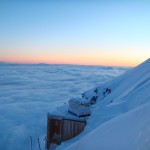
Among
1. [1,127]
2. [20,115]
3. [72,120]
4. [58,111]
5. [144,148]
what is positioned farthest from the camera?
[20,115]

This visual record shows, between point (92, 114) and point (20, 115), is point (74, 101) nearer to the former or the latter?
point (92, 114)

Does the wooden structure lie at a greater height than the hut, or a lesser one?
lesser

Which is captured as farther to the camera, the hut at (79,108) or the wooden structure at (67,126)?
the hut at (79,108)

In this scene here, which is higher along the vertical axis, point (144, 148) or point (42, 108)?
point (144, 148)

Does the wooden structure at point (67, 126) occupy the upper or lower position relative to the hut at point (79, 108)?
lower

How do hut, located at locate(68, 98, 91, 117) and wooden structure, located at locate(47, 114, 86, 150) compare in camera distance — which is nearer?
wooden structure, located at locate(47, 114, 86, 150)

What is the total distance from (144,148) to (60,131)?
8.88 metres

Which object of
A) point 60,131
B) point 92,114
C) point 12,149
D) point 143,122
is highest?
point 143,122

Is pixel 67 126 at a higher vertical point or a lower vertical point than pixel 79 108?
lower

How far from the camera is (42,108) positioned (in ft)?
154

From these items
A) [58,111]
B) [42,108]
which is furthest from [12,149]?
[42,108]

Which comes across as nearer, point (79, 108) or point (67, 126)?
point (67, 126)

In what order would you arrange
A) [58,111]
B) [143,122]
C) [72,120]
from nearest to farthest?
[143,122] < [72,120] < [58,111]

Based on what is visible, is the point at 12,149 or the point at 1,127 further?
the point at 1,127
